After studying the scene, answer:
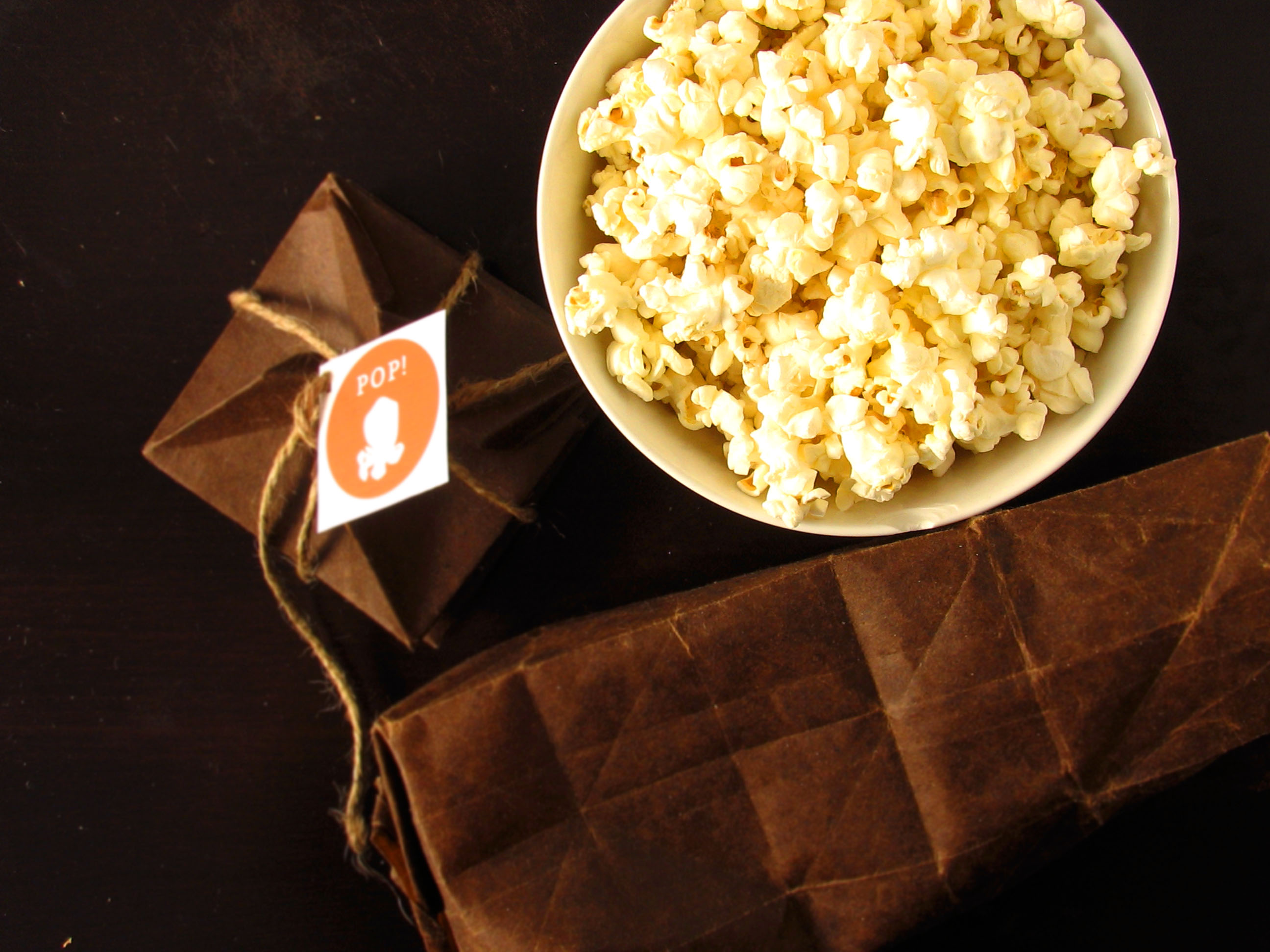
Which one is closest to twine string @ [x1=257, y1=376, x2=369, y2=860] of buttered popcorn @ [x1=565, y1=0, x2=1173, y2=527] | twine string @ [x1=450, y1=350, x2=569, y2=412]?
twine string @ [x1=450, y1=350, x2=569, y2=412]

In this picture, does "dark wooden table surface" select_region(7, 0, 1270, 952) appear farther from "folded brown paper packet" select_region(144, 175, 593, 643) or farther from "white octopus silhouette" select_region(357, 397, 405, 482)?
"white octopus silhouette" select_region(357, 397, 405, 482)

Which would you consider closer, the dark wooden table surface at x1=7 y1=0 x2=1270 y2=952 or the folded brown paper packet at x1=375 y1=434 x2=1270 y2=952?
the folded brown paper packet at x1=375 y1=434 x2=1270 y2=952

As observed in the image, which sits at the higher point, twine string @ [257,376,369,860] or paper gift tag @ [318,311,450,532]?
paper gift tag @ [318,311,450,532]

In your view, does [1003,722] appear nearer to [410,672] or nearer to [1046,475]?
[1046,475]

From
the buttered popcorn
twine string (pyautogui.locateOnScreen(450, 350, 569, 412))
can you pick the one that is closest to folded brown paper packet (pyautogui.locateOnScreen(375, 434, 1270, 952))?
the buttered popcorn

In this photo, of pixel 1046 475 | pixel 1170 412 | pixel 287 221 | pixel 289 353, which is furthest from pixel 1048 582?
pixel 287 221

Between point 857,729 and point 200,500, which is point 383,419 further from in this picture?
point 857,729

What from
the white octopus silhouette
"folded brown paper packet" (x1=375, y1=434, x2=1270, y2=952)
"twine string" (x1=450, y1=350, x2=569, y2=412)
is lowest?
"folded brown paper packet" (x1=375, y1=434, x2=1270, y2=952)
